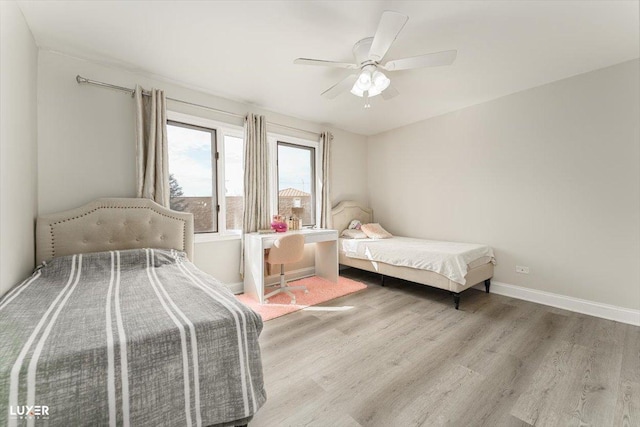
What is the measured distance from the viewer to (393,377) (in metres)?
1.75

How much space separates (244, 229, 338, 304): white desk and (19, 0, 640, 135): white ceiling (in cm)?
183

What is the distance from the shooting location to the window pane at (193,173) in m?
3.04

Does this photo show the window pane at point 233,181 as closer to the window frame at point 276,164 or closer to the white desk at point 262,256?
the white desk at point 262,256

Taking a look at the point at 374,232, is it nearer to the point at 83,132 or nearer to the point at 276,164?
the point at 276,164

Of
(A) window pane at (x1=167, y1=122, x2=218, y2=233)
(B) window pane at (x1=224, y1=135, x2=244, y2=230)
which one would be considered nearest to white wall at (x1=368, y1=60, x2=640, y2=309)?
(B) window pane at (x1=224, y1=135, x2=244, y2=230)

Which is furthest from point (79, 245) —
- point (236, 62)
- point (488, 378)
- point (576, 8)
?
point (576, 8)

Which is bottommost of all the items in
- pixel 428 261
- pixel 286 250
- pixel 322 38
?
pixel 428 261

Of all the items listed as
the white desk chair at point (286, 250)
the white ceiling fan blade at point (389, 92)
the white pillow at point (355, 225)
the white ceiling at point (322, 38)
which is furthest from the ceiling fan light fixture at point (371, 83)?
the white pillow at point (355, 225)

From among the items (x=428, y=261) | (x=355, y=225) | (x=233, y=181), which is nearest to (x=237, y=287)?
(x=233, y=181)

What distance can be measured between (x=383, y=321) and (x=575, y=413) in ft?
4.61

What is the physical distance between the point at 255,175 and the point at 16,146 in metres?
2.09

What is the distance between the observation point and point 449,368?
1845 mm

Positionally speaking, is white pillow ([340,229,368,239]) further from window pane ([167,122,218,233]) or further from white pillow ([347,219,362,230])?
window pane ([167,122,218,233])

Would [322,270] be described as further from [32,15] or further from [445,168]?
[32,15]
